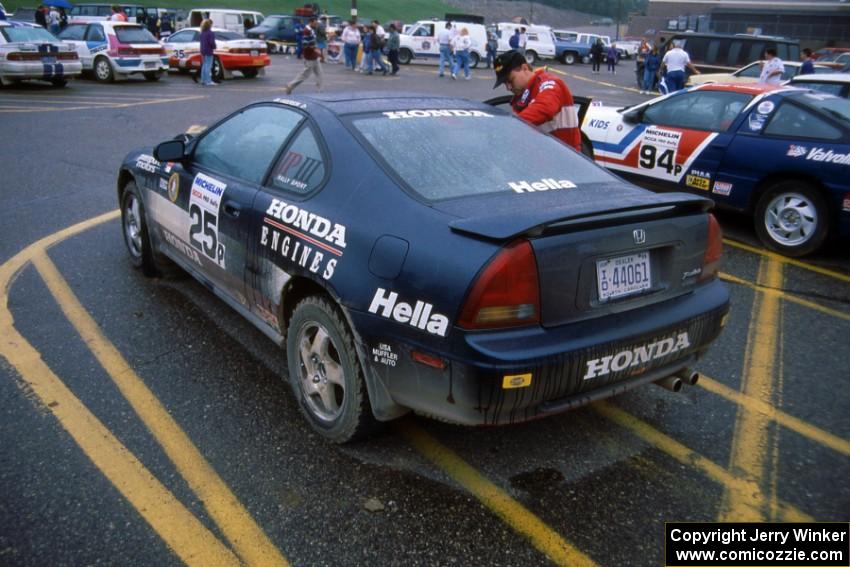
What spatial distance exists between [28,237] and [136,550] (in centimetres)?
442

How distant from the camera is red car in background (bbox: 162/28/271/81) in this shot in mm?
20578

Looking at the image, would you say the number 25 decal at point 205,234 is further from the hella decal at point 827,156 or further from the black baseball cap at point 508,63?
the hella decal at point 827,156

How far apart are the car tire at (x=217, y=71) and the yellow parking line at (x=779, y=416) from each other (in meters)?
19.3

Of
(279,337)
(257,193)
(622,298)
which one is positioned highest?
(257,193)

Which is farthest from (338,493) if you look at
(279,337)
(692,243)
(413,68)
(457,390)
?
(413,68)

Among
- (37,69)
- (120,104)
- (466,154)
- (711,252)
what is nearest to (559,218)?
(466,154)

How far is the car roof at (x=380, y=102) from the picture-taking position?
11.7 ft

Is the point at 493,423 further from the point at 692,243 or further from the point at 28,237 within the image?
the point at 28,237

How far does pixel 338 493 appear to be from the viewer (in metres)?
2.87

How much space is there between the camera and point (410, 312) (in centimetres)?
266

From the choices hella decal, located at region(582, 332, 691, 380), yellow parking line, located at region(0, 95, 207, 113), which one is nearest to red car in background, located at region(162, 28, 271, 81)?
yellow parking line, located at region(0, 95, 207, 113)

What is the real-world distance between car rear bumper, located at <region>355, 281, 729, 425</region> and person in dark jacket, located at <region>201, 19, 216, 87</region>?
18.1 m

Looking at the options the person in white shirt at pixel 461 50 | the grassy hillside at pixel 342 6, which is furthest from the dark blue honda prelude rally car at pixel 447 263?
the grassy hillside at pixel 342 6

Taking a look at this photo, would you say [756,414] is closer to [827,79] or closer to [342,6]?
[827,79]
